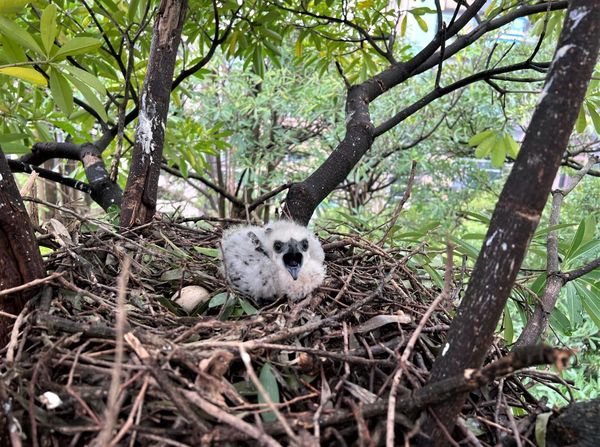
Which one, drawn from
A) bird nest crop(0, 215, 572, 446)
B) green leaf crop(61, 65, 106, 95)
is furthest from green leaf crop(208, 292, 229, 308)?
green leaf crop(61, 65, 106, 95)

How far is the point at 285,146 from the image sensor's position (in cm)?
521

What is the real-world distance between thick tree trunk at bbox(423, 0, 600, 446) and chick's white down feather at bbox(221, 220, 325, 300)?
2.41 ft

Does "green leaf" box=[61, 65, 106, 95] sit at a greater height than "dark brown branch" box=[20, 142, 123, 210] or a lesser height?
greater

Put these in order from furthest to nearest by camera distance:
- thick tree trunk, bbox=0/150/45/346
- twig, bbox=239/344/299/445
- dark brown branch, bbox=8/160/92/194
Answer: dark brown branch, bbox=8/160/92/194 → thick tree trunk, bbox=0/150/45/346 → twig, bbox=239/344/299/445

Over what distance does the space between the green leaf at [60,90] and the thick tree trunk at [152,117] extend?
0.41 metres

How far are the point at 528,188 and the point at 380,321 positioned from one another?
539 millimetres

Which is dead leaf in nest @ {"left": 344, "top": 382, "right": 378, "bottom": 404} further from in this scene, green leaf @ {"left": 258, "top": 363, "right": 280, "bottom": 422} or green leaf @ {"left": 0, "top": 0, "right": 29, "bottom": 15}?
green leaf @ {"left": 0, "top": 0, "right": 29, "bottom": 15}

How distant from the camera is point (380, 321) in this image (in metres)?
1.21

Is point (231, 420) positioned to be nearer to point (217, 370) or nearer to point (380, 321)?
point (217, 370)

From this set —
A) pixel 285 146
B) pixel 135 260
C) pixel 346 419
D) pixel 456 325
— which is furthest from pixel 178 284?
pixel 285 146

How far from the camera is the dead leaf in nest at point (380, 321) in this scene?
1191mm

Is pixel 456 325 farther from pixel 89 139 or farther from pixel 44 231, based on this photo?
pixel 89 139

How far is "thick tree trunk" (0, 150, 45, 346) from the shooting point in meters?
1.06

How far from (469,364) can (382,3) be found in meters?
2.12
